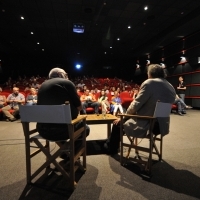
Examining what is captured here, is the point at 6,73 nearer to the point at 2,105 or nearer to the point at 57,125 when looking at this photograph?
the point at 2,105

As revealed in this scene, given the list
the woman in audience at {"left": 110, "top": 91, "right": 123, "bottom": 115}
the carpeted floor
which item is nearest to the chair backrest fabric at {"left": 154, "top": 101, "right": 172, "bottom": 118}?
the carpeted floor

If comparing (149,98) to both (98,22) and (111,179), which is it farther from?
(98,22)

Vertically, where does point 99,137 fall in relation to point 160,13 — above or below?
below

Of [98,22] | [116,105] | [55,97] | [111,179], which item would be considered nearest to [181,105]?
[116,105]

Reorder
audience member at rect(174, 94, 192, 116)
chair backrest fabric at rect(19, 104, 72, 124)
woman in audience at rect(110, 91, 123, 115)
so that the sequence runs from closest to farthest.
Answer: chair backrest fabric at rect(19, 104, 72, 124), woman in audience at rect(110, 91, 123, 115), audience member at rect(174, 94, 192, 116)

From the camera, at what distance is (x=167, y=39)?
8.50 m

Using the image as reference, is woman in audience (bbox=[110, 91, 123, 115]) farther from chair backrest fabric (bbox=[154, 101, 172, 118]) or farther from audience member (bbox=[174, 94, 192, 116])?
chair backrest fabric (bbox=[154, 101, 172, 118])

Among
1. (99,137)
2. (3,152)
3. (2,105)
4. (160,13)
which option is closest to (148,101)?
(99,137)

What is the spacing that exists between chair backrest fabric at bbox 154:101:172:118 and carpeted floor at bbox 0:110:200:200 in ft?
2.27

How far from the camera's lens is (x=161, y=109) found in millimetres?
1855

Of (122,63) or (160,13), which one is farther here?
(122,63)

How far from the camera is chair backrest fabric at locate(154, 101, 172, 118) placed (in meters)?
1.81

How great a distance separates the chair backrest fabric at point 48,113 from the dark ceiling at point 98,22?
16.4 feet

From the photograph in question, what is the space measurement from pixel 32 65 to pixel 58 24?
8.27m
